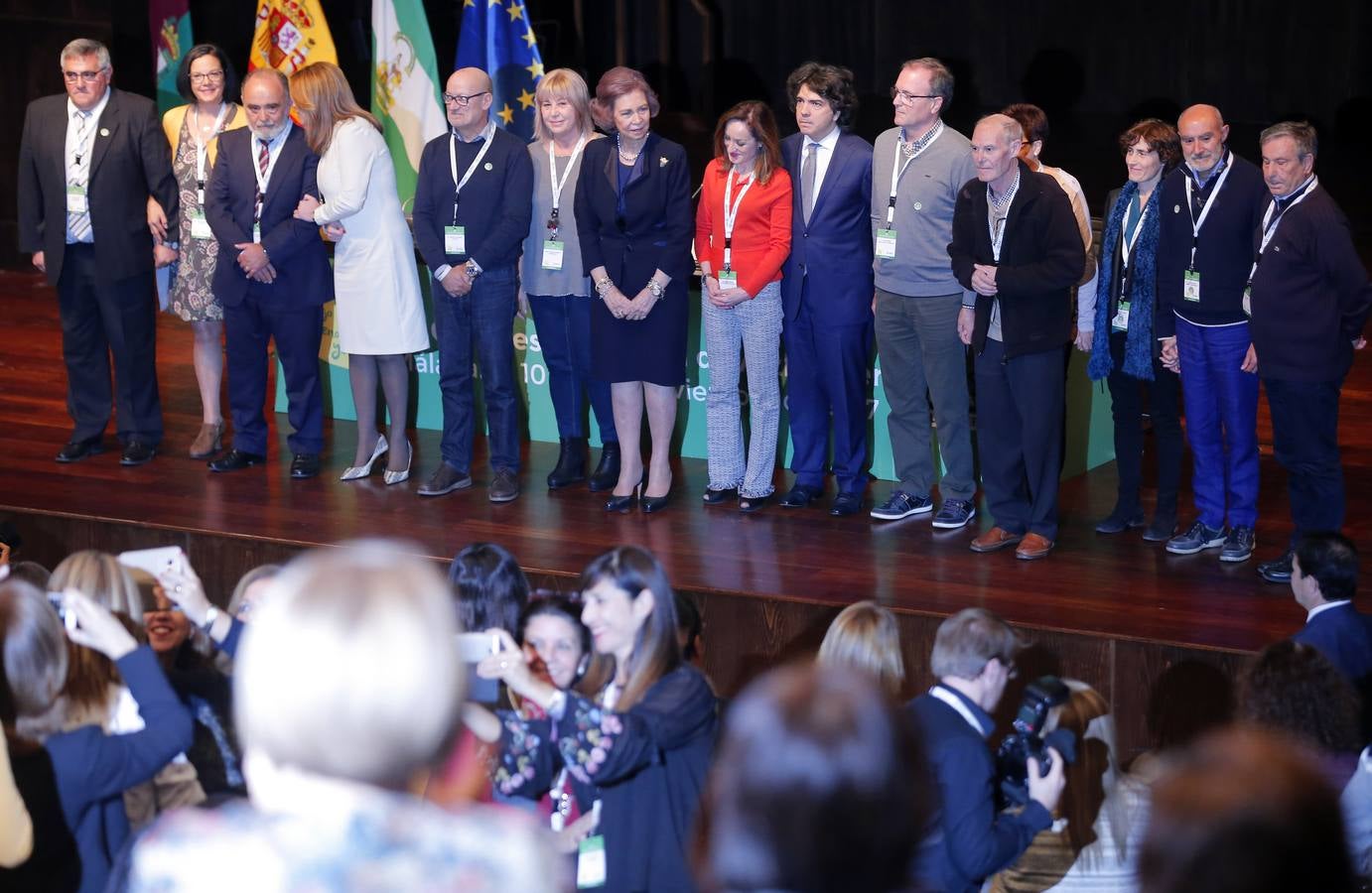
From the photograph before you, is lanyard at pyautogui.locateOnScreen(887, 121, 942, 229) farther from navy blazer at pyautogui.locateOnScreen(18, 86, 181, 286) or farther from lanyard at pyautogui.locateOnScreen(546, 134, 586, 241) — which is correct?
navy blazer at pyautogui.locateOnScreen(18, 86, 181, 286)

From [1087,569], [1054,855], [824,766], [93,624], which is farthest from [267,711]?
[1087,569]

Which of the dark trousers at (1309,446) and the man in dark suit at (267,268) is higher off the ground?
the man in dark suit at (267,268)

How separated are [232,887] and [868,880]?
57 centimetres

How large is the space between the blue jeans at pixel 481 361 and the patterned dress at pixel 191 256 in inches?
35.3

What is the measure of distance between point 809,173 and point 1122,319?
108 centimetres

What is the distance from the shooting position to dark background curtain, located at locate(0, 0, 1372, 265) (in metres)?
8.47

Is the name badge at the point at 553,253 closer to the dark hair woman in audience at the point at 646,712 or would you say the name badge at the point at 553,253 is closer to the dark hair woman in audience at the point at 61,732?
the dark hair woman in audience at the point at 646,712

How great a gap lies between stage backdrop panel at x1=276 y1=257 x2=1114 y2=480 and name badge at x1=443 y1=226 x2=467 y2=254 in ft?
1.54

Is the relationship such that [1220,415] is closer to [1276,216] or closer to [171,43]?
[1276,216]

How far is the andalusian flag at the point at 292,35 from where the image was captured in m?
7.50

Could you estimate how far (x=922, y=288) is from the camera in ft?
16.7

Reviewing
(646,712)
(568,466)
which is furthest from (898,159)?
(646,712)

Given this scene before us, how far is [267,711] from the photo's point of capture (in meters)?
1.45

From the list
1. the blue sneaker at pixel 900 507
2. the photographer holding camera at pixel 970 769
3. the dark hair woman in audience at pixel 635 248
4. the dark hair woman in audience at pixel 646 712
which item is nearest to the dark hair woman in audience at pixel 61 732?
the dark hair woman in audience at pixel 646 712
